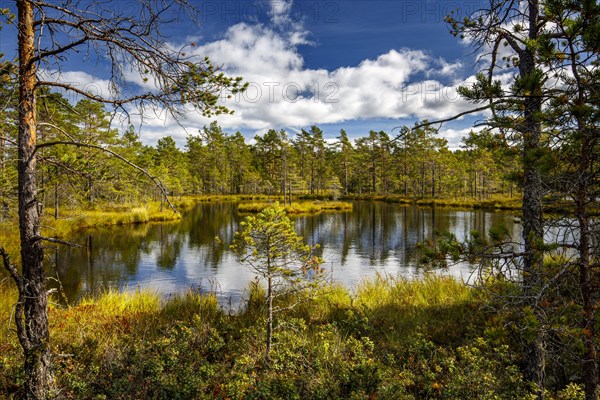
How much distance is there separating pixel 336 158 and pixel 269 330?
79.5m

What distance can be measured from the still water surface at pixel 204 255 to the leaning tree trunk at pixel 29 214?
16.1 ft

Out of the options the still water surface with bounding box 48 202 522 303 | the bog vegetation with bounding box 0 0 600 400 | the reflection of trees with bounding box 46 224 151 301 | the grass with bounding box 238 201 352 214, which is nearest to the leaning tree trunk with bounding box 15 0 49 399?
the bog vegetation with bounding box 0 0 600 400

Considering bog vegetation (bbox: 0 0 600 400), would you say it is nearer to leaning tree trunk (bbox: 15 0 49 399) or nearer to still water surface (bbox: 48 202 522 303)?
leaning tree trunk (bbox: 15 0 49 399)

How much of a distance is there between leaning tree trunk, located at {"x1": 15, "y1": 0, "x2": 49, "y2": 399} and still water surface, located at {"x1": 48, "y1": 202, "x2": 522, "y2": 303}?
492 cm

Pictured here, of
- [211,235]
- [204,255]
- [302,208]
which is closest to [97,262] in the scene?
[204,255]

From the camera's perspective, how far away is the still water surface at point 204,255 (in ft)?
49.2

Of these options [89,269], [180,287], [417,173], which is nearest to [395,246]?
[180,287]

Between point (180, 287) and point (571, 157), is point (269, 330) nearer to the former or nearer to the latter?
point (571, 157)

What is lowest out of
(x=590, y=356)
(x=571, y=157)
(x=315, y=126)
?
(x=590, y=356)

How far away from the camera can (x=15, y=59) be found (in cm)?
396

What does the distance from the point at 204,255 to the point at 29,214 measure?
57.0 feet

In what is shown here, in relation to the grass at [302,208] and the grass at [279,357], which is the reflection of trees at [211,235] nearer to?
the grass at [302,208]

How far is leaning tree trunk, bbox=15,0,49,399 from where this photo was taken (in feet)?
12.9

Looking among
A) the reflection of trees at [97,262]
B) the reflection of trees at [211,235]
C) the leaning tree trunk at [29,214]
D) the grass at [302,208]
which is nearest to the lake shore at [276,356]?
the leaning tree trunk at [29,214]
